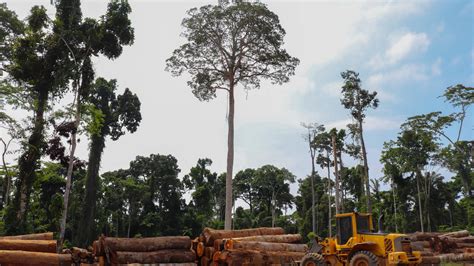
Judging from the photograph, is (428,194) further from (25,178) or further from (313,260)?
(25,178)

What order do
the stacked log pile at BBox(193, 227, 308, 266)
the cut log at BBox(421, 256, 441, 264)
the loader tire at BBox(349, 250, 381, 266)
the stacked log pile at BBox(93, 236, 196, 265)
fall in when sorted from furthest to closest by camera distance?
the cut log at BBox(421, 256, 441, 264), the stacked log pile at BBox(193, 227, 308, 266), the stacked log pile at BBox(93, 236, 196, 265), the loader tire at BBox(349, 250, 381, 266)

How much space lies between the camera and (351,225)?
12.6 meters

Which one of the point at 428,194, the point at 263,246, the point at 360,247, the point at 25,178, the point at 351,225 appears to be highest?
the point at 428,194

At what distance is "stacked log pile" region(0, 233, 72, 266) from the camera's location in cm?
971

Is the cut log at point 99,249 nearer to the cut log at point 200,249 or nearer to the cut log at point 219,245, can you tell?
the cut log at point 200,249

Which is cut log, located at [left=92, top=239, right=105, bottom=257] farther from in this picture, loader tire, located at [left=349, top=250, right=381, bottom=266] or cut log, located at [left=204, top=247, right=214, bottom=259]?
loader tire, located at [left=349, top=250, right=381, bottom=266]

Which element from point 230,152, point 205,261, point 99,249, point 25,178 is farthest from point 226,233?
point 25,178

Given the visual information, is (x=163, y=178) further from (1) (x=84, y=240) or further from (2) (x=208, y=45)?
(2) (x=208, y=45)

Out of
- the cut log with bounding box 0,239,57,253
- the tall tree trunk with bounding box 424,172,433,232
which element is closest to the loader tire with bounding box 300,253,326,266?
the cut log with bounding box 0,239,57,253

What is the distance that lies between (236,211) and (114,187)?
23.6m

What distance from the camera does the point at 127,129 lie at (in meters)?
38.9

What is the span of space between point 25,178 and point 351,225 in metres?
16.7

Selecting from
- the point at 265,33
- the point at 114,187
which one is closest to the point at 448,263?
the point at 265,33

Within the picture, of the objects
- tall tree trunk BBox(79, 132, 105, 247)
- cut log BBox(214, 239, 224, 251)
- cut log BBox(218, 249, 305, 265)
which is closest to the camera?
cut log BBox(218, 249, 305, 265)
